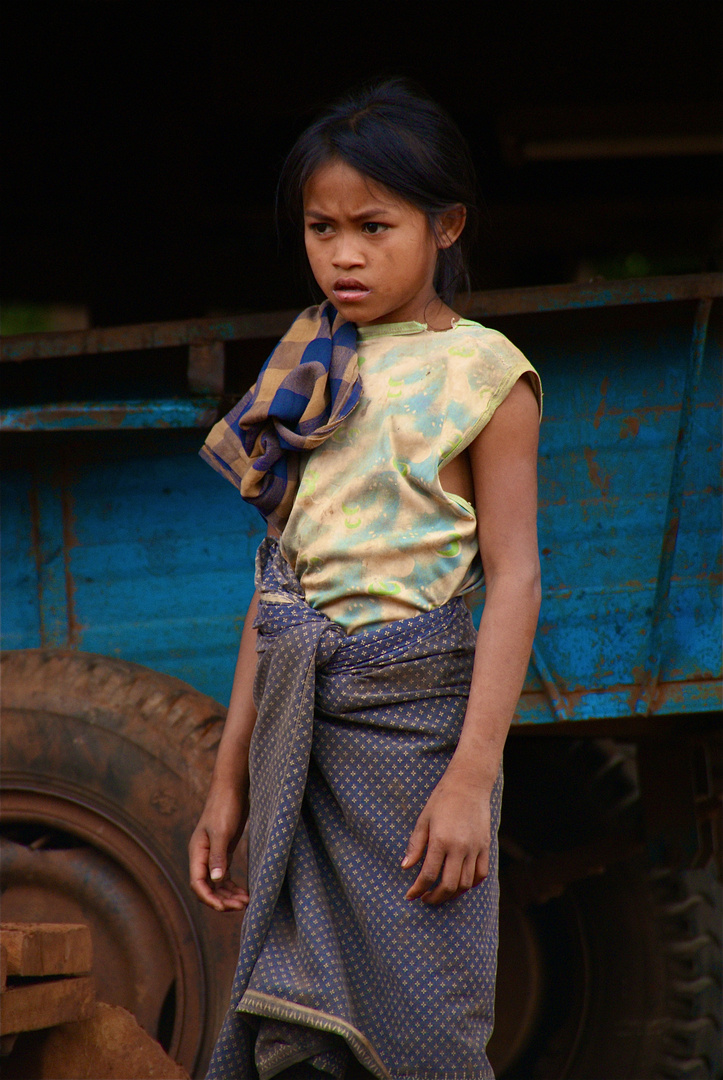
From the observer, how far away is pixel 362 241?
1.39 meters

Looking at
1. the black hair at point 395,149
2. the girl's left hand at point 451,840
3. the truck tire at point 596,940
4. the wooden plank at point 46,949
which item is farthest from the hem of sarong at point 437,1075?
the truck tire at point 596,940

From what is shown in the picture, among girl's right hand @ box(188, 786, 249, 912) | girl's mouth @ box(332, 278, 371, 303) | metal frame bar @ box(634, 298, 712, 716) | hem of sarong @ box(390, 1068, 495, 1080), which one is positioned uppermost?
girl's mouth @ box(332, 278, 371, 303)

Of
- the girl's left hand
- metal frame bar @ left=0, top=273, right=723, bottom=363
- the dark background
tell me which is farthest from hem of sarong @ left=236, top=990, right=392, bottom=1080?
the dark background

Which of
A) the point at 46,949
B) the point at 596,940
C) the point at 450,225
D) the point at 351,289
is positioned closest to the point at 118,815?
the point at 46,949

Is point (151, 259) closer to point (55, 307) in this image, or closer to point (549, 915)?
point (55, 307)

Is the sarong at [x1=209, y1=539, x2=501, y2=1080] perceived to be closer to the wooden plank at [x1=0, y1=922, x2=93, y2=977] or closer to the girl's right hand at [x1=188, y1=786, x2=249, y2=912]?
the girl's right hand at [x1=188, y1=786, x2=249, y2=912]

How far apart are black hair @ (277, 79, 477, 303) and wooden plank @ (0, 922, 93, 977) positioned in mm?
1219

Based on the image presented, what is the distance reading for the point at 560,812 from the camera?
311cm

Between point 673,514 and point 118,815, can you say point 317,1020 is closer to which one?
point 118,815

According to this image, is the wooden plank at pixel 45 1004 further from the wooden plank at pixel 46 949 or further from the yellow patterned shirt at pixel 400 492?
the yellow patterned shirt at pixel 400 492

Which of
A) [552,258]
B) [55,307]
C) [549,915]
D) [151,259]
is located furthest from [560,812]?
[55,307]

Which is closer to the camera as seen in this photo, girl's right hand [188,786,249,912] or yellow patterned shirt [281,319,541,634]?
yellow patterned shirt [281,319,541,634]

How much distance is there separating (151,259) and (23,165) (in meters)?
0.86

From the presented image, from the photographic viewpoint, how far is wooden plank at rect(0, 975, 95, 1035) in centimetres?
161
